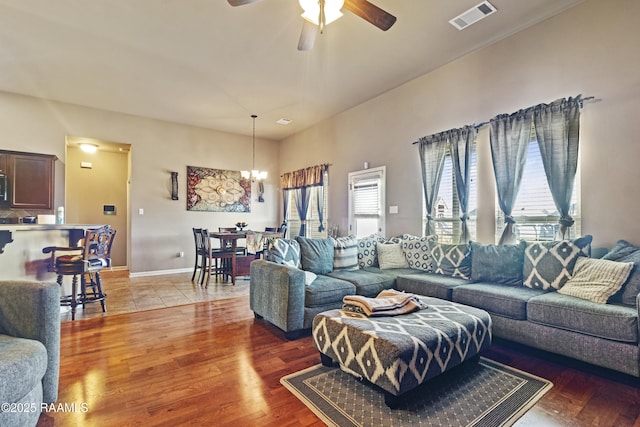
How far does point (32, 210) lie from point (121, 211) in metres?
2.04

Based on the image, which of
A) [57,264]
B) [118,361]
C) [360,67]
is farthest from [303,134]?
[118,361]

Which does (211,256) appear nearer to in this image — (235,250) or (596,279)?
(235,250)

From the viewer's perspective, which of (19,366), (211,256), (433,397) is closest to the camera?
(19,366)

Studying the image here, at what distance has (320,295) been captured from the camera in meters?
3.09

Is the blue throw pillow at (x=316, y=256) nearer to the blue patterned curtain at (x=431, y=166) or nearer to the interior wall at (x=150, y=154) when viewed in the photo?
the blue patterned curtain at (x=431, y=166)

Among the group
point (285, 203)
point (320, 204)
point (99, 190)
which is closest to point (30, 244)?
point (99, 190)

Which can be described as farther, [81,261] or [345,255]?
[345,255]

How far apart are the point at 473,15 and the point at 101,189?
7764 millimetres

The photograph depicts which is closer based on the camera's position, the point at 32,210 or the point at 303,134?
the point at 32,210

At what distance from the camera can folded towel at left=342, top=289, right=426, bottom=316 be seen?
7.48ft

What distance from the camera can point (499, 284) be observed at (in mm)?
3107

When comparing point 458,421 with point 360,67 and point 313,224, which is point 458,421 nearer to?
point 360,67

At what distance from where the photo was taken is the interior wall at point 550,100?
9.01 ft

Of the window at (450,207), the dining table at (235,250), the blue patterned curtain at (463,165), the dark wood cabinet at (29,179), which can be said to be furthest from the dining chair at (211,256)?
the blue patterned curtain at (463,165)
